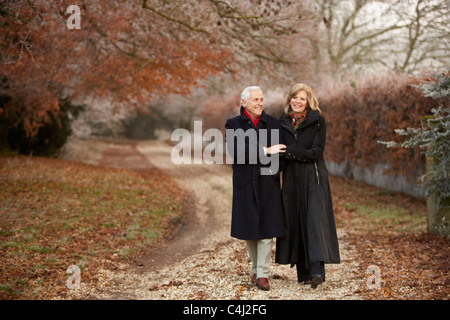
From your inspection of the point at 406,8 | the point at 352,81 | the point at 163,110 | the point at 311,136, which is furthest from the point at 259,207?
the point at 163,110

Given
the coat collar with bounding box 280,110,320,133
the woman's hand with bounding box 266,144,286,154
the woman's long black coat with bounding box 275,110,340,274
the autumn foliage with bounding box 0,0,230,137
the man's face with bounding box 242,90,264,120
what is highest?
the autumn foliage with bounding box 0,0,230,137

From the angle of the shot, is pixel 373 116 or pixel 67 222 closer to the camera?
pixel 67 222

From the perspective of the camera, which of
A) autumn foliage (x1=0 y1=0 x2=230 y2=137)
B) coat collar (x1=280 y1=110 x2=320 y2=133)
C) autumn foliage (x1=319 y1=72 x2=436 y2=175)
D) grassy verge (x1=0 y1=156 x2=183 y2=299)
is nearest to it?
coat collar (x1=280 y1=110 x2=320 y2=133)

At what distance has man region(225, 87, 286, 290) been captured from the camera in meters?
5.01

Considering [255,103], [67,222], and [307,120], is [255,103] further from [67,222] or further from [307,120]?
[67,222]

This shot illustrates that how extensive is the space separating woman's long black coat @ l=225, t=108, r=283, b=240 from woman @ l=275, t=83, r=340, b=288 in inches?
6.6

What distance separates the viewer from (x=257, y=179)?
16.6 feet

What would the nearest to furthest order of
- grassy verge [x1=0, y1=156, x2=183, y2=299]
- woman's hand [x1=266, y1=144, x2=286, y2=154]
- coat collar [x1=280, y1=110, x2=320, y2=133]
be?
woman's hand [x1=266, y1=144, x2=286, y2=154]
coat collar [x1=280, y1=110, x2=320, y2=133]
grassy verge [x1=0, y1=156, x2=183, y2=299]

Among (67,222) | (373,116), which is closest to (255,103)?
(67,222)

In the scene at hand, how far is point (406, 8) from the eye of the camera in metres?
18.3

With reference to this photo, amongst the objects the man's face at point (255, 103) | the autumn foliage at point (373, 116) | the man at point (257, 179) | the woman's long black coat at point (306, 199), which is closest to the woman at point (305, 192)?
the woman's long black coat at point (306, 199)

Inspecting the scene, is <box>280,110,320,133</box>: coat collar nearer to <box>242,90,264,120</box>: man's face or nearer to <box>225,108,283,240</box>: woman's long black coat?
<box>225,108,283,240</box>: woman's long black coat

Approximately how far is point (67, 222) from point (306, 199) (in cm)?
539

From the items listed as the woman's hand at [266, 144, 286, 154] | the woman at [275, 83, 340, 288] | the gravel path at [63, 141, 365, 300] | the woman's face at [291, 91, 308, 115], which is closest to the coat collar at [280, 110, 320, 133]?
the woman at [275, 83, 340, 288]
